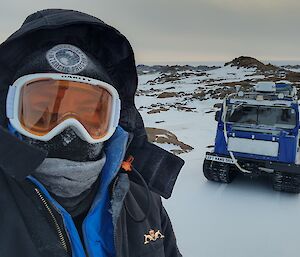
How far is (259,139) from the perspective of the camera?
7.26m

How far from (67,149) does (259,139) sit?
6160 millimetres

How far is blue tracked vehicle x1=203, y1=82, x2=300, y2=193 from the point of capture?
23.3ft

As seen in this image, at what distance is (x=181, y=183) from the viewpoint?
7816 mm

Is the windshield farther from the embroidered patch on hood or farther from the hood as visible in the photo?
the embroidered patch on hood

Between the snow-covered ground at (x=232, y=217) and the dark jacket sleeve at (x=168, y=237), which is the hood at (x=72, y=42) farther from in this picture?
the snow-covered ground at (x=232, y=217)

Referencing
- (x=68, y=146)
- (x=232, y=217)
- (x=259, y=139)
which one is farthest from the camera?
(x=259, y=139)

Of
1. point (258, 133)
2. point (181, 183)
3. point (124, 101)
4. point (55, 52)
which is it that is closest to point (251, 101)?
point (258, 133)

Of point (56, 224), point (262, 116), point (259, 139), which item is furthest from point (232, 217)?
point (56, 224)

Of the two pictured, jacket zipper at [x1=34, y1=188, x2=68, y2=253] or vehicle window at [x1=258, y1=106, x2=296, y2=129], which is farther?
vehicle window at [x1=258, y1=106, x2=296, y2=129]

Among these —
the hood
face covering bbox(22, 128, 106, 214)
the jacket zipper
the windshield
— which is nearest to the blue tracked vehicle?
the windshield

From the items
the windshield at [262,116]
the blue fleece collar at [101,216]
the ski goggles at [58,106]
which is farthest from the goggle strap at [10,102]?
the windshield at [262,116]

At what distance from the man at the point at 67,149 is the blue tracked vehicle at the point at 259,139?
5733 millimetres

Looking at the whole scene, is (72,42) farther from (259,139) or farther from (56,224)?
(259,139)

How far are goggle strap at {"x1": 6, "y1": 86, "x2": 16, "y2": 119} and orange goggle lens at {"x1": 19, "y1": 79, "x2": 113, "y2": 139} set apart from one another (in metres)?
0.03
